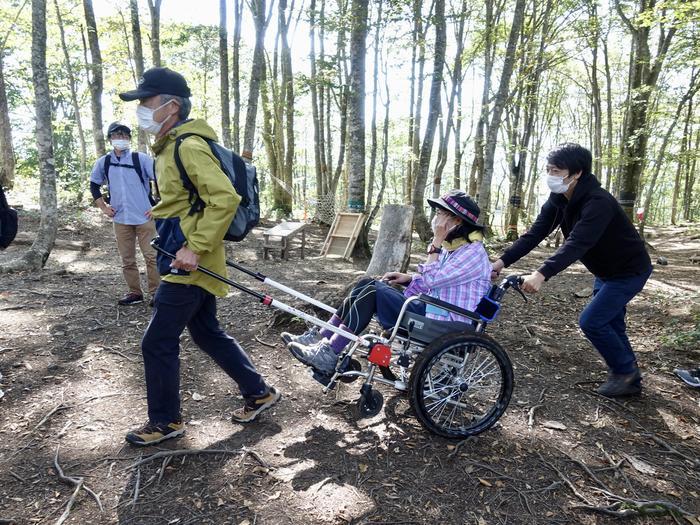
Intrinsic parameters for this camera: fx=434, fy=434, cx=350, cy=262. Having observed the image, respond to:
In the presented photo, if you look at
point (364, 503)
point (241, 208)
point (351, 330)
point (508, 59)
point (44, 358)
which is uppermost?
point (508, 59)

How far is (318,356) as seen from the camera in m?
3.00

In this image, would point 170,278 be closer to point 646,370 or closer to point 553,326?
point 646,370

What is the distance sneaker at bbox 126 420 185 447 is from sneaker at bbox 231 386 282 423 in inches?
16.5

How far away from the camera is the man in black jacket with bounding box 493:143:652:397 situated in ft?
10.5

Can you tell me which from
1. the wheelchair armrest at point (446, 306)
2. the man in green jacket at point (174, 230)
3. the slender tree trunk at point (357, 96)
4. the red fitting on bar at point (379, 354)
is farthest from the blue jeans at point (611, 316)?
the slender tree trunk at point (357, 96)

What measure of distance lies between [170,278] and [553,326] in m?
4.82

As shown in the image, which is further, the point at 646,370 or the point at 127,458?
the point at 646,370

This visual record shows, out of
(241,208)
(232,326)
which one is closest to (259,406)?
(241,208)

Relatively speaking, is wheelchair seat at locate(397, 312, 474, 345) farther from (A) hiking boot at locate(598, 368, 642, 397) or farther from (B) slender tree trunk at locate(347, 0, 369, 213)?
(B) slender tree trunk at locate(347, 0, 369, 213)

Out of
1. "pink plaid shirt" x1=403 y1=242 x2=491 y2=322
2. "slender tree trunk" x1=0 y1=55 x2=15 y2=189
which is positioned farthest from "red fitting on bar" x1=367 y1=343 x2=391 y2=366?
"slender tree trunk" x1=0 y1=55 x2=15 y2=189

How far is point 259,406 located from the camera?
3.15m

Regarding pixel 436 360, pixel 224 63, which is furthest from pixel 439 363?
pixel 224 63

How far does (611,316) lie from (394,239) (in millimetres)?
2768

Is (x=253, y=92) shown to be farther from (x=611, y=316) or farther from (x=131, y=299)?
(x=611, y=316)
